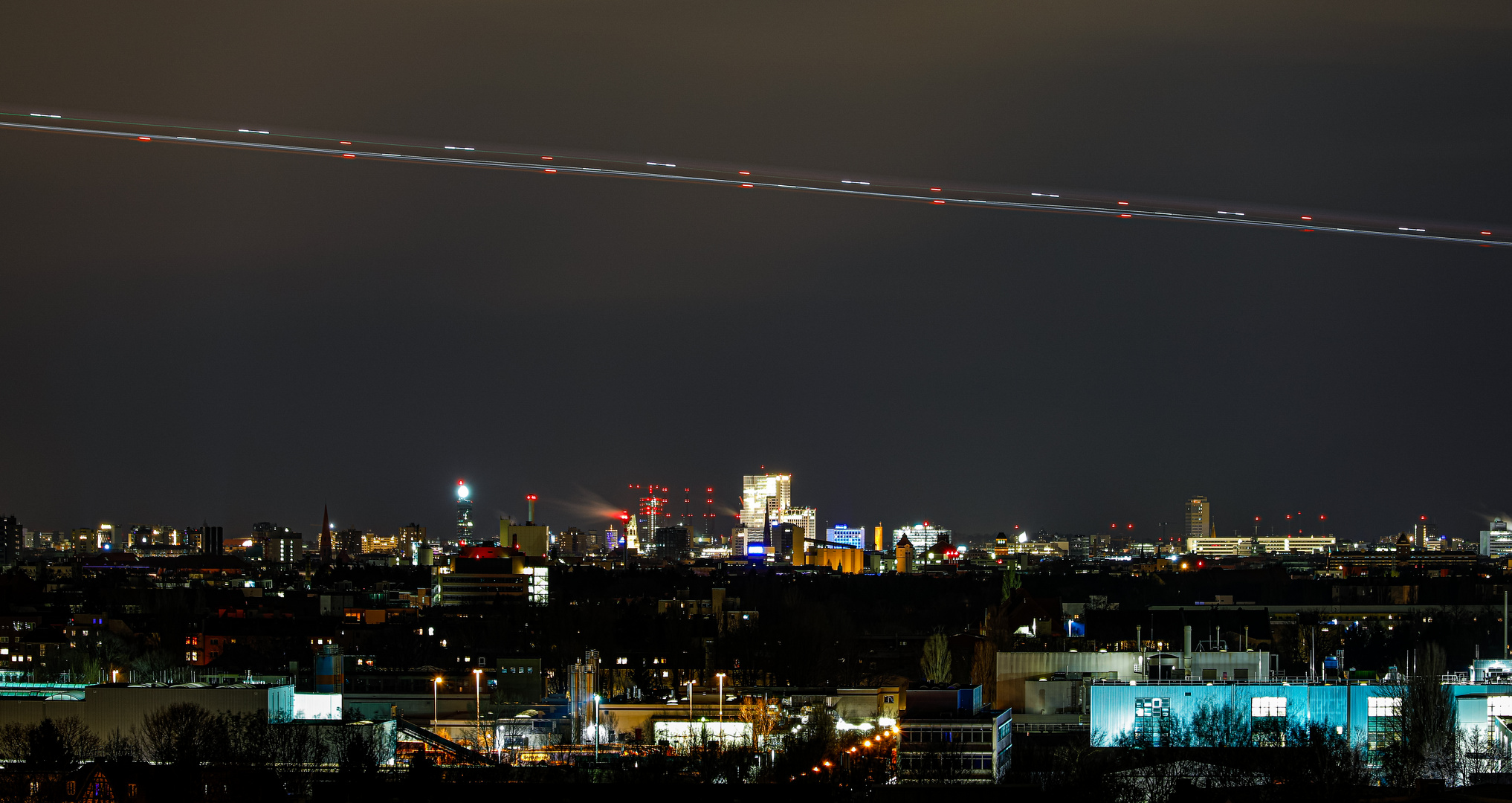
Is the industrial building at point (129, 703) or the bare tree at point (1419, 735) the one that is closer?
the bare tree at point (1419, 735)

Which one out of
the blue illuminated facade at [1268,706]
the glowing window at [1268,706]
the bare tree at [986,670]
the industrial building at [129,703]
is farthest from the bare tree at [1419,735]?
the industrial building at [129,703]

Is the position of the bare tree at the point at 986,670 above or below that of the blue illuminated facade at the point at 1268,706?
below

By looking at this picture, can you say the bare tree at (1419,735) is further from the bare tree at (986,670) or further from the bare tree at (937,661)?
the bare tree at (937,661)

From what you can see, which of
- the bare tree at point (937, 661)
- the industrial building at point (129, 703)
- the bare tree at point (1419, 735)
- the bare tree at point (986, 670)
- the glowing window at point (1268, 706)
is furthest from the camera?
the bare tree at point (937, 661)

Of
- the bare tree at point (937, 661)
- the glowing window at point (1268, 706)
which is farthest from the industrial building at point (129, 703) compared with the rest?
the bare tree at point (937, 661)

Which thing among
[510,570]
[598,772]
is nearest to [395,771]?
[598,772]

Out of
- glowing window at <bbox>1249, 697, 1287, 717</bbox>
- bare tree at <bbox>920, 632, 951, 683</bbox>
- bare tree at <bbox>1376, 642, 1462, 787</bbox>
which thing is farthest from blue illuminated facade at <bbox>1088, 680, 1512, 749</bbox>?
bare tree at <bbox>920, 632, 951, 683</bbox>

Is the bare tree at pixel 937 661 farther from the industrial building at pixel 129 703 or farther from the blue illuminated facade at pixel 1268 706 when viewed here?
the industrial building at pixel 129 703

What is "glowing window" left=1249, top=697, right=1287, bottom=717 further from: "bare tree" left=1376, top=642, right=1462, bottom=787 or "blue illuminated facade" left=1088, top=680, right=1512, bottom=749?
"bare tree" left=1376, top=642, right=1462, bottom=787

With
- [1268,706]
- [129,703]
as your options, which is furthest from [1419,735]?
[129,703]

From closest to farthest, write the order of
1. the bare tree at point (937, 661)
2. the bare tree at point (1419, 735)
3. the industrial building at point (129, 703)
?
the bare tree at point (1419, 735)
the industrial building at point (129, 703)
the bare tree at point (937, 661)

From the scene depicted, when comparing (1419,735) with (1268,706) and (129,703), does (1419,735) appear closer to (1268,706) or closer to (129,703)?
(1268,706)
